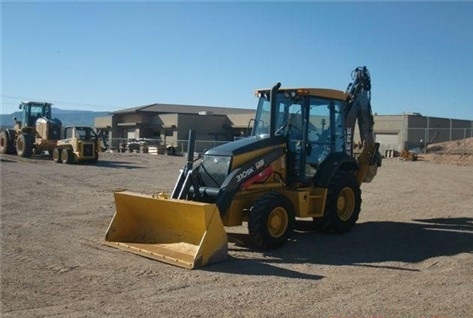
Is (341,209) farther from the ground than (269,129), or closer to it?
closer to it

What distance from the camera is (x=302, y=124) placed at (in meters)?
10.1

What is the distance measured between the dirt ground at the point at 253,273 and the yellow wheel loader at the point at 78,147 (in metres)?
15.4

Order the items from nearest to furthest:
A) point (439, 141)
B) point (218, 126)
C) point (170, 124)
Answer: point (439, 141), point (170, 124), point (218, 126)

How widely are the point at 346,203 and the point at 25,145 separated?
978 inches

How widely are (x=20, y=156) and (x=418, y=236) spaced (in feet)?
87.5

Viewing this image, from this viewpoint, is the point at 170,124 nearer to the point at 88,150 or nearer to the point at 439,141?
the point at 439,141

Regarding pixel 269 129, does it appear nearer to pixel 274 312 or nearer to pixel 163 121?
pixel 274 312

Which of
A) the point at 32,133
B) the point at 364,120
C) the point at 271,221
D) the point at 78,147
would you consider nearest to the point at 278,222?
the point at 271,221

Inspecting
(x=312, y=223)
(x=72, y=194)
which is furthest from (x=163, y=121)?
(x=312, y=223)

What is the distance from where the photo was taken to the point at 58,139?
31.3 meters

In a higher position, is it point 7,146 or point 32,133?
point 32,133

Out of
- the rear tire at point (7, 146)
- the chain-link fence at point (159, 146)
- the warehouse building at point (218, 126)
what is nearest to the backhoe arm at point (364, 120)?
the rear tire at point (7, 146)

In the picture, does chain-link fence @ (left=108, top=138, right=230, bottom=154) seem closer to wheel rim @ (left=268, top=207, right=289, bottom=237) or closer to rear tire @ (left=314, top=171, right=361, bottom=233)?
rear tire @ (left=314, top=171, right=361, bottom=233)

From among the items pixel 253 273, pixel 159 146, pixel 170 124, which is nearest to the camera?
pixel 253 273
